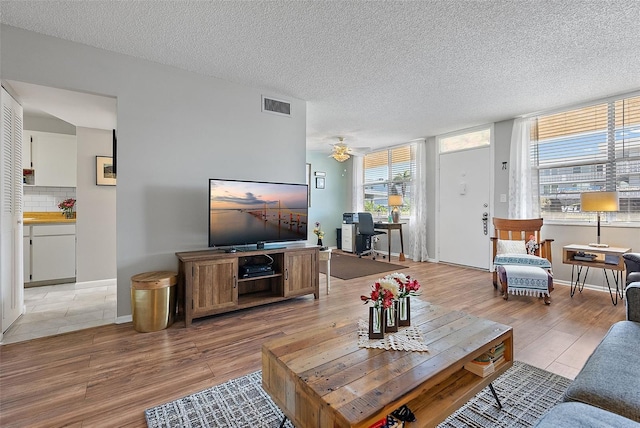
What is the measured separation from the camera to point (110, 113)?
3.53 metres

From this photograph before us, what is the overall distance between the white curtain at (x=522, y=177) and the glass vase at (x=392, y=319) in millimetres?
3934

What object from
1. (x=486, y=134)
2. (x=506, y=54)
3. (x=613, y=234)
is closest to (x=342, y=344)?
(x=506, y=54)

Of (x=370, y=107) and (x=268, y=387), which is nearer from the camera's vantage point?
(x=268, y=387)

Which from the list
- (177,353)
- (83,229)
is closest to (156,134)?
(177,353)

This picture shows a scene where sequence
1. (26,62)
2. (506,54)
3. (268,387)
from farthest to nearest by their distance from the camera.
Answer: (506,54) → (26,62) → (268,387)

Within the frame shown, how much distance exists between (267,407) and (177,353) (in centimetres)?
100

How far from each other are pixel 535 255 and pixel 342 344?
11.7 feet

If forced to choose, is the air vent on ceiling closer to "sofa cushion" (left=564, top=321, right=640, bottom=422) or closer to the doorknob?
"sofa cushion" (left=564, top=321, right=640, bottom=422)

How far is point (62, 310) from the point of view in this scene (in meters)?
3.10

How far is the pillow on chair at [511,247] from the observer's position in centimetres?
385

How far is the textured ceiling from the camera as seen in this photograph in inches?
84.4

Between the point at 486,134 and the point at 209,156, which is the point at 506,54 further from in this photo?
the point at 209,156

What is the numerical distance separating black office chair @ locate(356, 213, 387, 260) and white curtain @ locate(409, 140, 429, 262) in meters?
0.71

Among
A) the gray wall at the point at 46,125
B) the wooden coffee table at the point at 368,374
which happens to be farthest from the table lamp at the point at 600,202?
the gray wall at the point at 46,125
